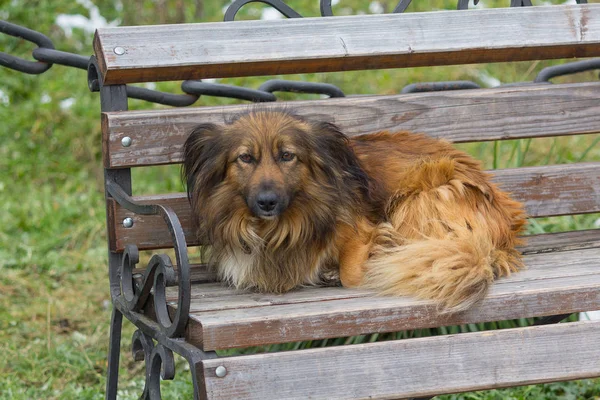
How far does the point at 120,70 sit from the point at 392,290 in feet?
3.97

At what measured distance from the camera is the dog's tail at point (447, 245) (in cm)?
253

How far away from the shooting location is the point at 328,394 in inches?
88.4

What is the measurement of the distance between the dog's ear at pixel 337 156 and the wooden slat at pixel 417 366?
2.58 ft

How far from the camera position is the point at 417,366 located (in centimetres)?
233

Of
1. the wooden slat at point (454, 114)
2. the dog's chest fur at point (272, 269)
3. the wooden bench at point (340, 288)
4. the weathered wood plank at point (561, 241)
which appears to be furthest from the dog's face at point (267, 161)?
the weathered wood plank at point (561, 241)

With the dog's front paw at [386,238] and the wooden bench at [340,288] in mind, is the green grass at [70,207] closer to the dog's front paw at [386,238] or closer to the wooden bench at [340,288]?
the wooden bench at [340,288]

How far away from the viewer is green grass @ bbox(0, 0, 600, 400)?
12.8ft

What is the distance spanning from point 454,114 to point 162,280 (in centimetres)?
152

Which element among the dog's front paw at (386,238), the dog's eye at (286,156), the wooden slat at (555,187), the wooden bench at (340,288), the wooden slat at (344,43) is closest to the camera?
the wooden bench at (340,288)

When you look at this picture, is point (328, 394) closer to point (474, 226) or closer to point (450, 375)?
point (450, 375)

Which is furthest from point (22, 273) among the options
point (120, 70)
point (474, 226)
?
point (474, 226)

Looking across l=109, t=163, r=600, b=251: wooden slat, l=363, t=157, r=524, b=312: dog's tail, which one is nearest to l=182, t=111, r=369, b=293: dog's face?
l=363, t=157, r=524, b=312: dog's tail

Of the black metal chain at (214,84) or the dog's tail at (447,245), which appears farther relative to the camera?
the black metal chain at (214,84)

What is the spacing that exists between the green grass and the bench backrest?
0.70 meters
